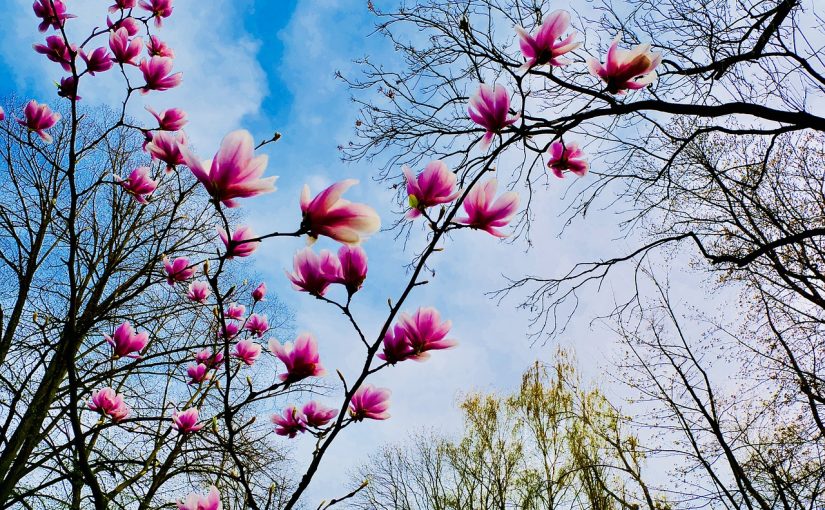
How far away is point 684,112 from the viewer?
11.1 ft

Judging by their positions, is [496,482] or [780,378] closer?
[780,378]

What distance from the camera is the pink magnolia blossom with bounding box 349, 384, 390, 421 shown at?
2.89 feet

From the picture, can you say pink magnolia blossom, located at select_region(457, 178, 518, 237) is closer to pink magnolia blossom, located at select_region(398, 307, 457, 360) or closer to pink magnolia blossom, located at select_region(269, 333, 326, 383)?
pink magnolia blossom, located at select_region(398, 307, 457, 360)

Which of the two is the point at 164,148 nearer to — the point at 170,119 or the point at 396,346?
the point at 170,119

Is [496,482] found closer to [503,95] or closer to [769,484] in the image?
[769,484]

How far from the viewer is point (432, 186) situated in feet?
2.76

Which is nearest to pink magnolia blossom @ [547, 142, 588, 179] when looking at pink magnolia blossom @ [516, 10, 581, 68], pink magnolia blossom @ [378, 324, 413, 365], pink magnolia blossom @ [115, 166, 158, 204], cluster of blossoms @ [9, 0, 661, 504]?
cluster of blossoms @ [9, 0, 661, 504]

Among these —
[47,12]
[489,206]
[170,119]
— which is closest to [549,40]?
[489,206]

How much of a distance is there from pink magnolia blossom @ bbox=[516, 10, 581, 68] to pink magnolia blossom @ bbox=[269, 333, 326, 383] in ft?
2.65

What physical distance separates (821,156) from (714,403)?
385 centimetres

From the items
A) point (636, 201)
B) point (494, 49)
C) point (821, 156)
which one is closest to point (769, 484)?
point (636, 201)

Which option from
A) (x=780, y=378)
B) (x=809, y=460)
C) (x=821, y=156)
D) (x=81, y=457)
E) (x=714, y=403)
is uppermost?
(x=821, y=156)

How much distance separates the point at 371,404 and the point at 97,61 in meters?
1.53

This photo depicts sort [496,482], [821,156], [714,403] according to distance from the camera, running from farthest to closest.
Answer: [496,482] < [821,156] < [714,403]
